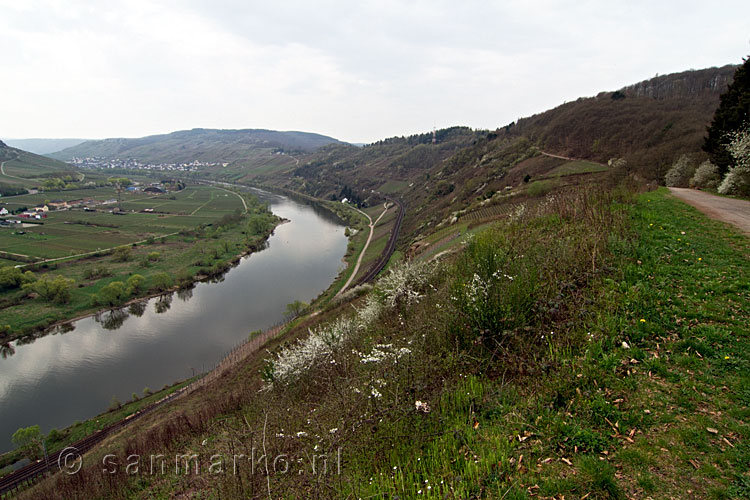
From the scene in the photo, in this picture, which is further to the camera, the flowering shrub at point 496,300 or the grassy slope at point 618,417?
the flowering shrub at point 496,300

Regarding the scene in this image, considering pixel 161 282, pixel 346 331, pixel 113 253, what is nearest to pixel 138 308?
pixel 161 282

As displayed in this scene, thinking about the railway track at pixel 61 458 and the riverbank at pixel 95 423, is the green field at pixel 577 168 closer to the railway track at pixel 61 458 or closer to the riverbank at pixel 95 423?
the railway track at pixel 61 458

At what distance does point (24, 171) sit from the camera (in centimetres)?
16550

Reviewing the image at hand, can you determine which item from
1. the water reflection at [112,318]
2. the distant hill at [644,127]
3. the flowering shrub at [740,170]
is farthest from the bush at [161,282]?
the distant hill at [644,127]

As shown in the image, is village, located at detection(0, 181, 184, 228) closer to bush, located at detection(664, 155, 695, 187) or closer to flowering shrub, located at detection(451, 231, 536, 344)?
flowering shrub, located at detection(451, 231, 536, 344)

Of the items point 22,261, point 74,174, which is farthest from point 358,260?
point 74,174

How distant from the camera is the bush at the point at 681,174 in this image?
1126 inches

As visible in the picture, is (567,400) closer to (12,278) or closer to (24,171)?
(12,278)

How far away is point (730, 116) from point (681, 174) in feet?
28.5

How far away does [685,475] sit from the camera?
11.7 ft

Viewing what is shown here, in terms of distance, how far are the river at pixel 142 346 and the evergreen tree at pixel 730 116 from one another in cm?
4809

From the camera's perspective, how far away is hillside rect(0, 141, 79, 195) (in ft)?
452

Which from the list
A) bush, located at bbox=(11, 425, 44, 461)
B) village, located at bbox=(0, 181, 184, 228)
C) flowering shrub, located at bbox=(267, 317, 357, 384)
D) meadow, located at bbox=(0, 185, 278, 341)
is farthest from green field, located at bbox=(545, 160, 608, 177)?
village, located at bbox=(0, 181, 184, 228)

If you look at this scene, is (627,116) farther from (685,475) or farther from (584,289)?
(685,475)
